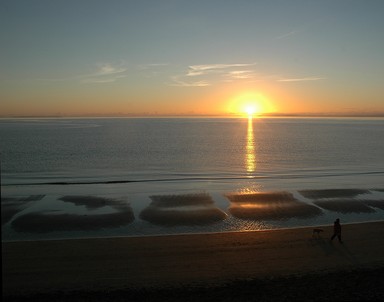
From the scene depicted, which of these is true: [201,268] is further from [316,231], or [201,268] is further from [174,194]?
[174,194]

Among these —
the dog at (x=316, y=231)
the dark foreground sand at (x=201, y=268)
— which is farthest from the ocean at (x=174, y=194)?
the dog at (x=316, y=231)

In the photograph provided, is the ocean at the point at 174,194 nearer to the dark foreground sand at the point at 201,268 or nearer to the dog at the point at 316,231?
the dark foreground sand at the point at 201,268

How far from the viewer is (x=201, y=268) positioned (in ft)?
54.8

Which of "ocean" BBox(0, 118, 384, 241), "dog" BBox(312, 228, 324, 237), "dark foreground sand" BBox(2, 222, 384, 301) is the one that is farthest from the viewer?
"ocean" BBox(0, 118, 384, 241)

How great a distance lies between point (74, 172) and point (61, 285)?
34.7 m

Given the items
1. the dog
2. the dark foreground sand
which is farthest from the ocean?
the dog

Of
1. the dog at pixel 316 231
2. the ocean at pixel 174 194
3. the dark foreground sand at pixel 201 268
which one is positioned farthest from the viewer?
the ocean at pixel 174 194

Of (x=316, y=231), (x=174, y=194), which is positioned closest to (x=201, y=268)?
(x=316, y=231)

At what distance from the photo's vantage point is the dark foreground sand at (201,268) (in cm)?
1402

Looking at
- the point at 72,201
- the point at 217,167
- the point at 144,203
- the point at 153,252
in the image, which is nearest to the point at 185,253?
the point at 153,252

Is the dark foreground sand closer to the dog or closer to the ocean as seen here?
the dog

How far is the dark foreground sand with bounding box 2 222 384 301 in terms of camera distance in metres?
14.0

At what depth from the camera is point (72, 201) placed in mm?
31266

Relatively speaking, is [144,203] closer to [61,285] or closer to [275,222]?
[275,222]
